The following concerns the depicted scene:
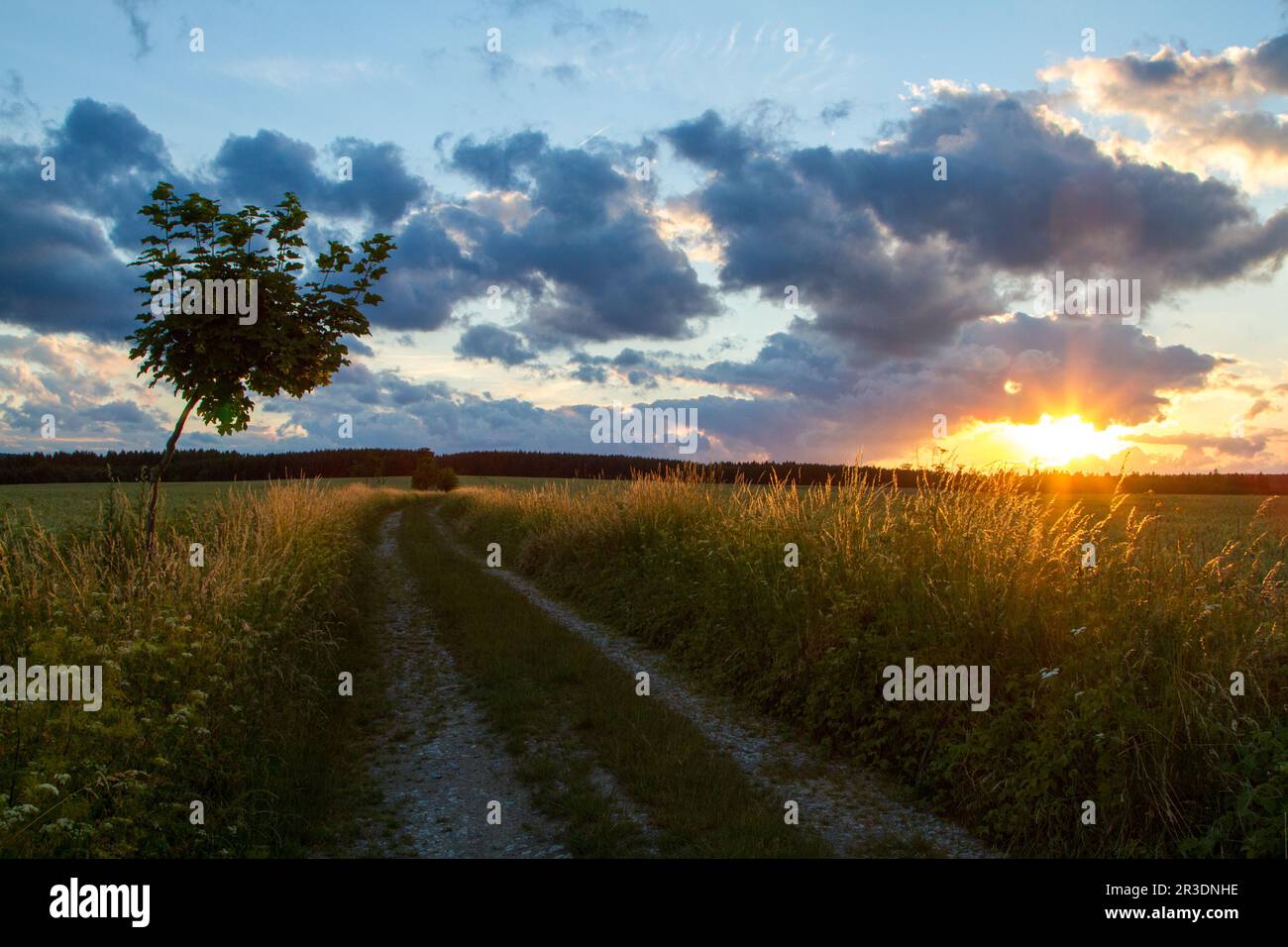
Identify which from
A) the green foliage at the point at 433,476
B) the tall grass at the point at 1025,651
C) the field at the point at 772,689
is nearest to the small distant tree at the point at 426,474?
the green foliage at the point at 433,476

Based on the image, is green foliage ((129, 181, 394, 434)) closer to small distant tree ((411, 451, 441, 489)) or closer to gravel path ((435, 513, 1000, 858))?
gravel path ((435, 513, 1000, 858))

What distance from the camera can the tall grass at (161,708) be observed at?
15.6ft

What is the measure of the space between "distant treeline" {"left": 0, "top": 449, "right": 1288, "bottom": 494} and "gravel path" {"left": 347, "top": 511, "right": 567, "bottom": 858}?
5474 mm

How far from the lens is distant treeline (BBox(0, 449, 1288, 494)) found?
18156 mm

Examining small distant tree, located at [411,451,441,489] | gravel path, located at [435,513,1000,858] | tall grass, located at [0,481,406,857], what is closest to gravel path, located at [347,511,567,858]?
tall grass, located at [0,481,406,857]

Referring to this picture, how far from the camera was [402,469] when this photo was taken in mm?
113375

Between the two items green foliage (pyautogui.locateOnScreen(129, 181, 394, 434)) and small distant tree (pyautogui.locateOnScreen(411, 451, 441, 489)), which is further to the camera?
small distant tree (pyautogui.locateOnScreen(411, 451, 441, 489))

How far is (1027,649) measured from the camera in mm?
6402

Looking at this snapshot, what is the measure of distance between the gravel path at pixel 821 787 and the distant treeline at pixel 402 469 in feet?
13.2

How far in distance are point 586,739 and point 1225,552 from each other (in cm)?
604

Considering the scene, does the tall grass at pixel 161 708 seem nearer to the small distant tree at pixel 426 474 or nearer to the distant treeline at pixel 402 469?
the distant treeline at pixel 402 469

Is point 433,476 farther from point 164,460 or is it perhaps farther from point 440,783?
point 440,783
